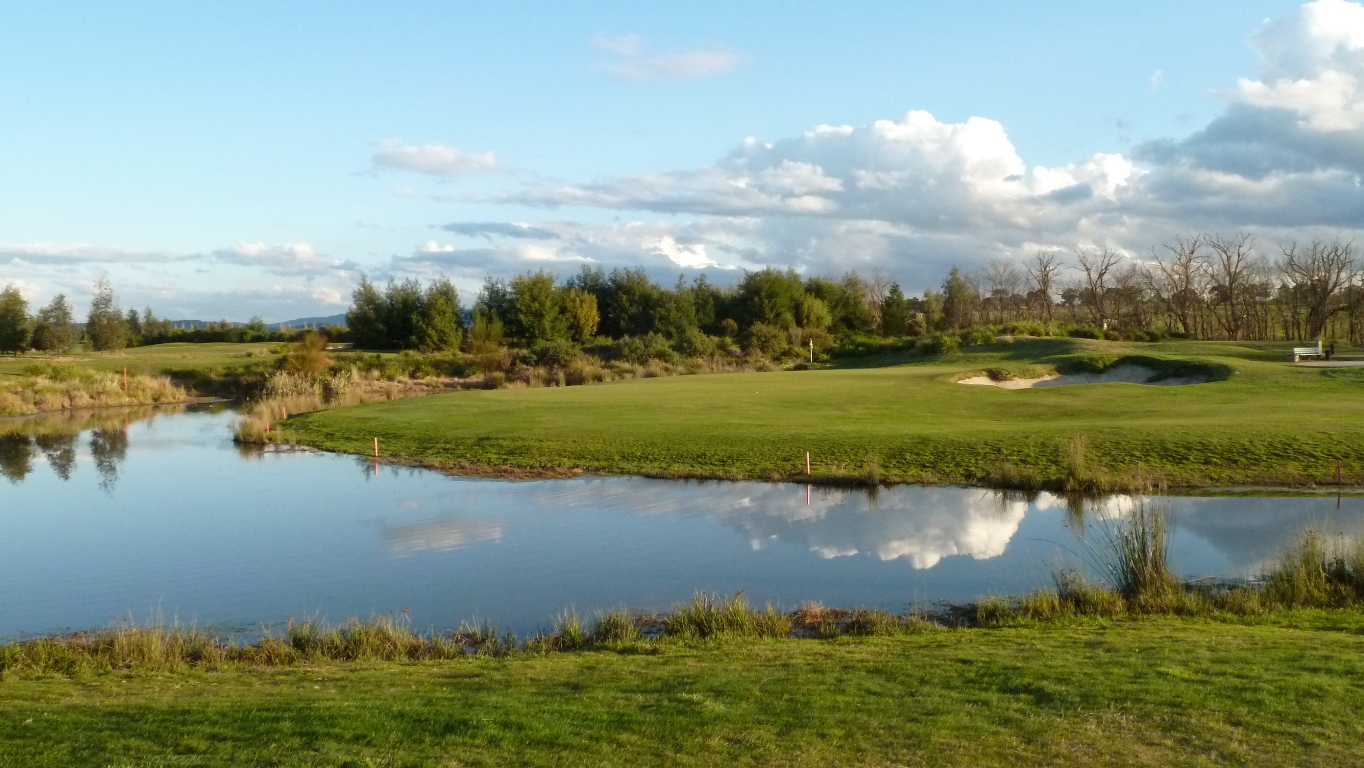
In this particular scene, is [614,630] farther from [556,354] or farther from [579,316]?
[579,316]

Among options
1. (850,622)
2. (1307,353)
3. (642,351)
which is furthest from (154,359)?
(1307,353)

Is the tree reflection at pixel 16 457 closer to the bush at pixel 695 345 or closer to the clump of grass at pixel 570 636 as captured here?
the clump of grass at pixel 570 636

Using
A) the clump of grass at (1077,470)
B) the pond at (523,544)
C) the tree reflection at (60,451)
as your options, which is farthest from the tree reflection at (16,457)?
the clump of grass at (1077,470)

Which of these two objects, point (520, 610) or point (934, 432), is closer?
point (520, 610)

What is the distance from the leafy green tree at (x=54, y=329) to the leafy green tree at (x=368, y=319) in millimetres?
20146

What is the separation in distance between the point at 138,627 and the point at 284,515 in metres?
8.82

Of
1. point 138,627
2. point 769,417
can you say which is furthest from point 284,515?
point 769,417

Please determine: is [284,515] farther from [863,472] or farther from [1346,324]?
[1346,324]

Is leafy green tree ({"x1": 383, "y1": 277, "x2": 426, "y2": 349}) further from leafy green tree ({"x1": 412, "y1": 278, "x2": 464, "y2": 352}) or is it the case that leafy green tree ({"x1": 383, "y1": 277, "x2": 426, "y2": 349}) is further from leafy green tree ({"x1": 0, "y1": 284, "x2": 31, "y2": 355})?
leafy green tree ({"x1": 0, "y1": 284, "x2": 31, "y2": 355})

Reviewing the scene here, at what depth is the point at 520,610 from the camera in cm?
1410

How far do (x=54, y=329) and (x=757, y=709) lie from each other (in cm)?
7103

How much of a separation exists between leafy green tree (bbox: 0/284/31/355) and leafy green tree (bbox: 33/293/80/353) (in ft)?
2.15

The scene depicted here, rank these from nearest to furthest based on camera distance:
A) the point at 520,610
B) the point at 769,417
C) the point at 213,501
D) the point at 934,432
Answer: the point at 520,610 → the point at 213,501 → the point at 934,432 → the point at 769,417

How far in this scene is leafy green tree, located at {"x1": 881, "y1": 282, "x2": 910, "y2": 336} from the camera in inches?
3398
